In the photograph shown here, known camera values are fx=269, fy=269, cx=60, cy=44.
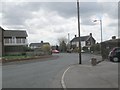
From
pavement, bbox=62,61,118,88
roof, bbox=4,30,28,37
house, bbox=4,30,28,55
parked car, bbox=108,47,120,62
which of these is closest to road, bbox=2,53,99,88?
pavement, bbox=62,61,118,88

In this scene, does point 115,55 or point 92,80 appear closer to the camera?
point 92,80

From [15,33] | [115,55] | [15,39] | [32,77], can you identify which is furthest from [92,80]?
[15,33]

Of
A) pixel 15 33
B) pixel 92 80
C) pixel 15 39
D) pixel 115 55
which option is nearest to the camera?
pixel 92 80

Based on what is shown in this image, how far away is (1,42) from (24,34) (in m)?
16.3

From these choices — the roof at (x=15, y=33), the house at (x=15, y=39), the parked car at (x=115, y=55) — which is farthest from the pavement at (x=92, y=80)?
the roof at (x=15, y=33)

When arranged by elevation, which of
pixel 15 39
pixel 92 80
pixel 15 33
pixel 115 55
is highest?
pixel 15 33

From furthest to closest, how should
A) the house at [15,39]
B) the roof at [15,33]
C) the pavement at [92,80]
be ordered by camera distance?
the roof at [15,33] < the house at [15,39] < the pavement at [92,80]

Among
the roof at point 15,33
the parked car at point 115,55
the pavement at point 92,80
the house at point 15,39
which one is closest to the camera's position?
the pavement at point 92,80

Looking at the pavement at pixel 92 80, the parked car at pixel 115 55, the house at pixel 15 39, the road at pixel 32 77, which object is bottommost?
the road at pixel 32 77

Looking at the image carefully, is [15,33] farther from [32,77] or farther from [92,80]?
[92,80]

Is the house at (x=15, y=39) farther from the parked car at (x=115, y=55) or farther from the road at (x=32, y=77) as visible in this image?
the road at (x=32, y=77)

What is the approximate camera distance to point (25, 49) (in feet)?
232

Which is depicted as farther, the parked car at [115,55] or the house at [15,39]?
the house at [15,39]

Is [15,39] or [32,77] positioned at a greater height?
[15,39]
